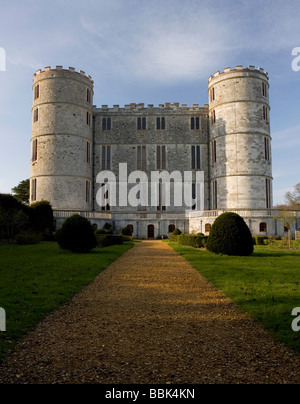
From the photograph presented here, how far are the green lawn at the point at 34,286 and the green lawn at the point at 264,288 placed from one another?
353cm

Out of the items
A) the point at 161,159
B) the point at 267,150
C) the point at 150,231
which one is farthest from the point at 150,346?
the point at 161,159

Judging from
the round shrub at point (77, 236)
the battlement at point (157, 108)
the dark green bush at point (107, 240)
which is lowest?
the dark green bush at point (107, 240)

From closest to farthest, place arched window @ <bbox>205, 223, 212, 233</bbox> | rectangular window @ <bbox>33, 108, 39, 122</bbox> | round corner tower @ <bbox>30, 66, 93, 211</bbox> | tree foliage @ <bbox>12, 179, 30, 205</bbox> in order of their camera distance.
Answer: arched window @ <bbox>205, 223, 212, 233</bbox> → round corner tower @ <bbox>30, 66, 93, 211</bbox> → rectangular window @ <bbox>33, 108, 39, 122</bbox> → tree foliage @ <bbox>12, 179, 30, 205</bbox>

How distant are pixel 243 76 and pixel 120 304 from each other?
30133 mm

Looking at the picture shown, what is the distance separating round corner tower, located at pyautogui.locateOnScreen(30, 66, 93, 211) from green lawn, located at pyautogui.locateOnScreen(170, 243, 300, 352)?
849 inches

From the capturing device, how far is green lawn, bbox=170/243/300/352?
485 centimetres

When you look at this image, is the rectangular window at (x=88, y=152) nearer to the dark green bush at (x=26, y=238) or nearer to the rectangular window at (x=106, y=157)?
the rectangular window at (x=106, y=157)

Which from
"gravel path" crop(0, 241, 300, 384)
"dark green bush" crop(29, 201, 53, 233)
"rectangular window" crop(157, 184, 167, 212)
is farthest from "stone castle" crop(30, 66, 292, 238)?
"gravel path" crop(0, 241, 300, 384)

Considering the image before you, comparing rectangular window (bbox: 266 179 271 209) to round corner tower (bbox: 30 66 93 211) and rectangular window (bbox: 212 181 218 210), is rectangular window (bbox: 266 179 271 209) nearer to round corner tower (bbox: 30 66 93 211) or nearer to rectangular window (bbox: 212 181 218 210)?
rectangular window (bbox: 212 181 218 210)

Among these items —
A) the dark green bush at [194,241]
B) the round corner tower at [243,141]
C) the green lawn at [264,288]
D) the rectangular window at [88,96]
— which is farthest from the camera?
the rectangular window at [88,96]

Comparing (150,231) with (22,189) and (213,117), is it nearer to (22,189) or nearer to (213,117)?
(213,117)

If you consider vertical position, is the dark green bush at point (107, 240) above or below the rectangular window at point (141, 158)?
below

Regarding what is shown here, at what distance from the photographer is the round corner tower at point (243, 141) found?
99.5 feet

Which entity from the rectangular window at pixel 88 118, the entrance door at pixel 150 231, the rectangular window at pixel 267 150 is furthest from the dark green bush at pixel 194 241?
the rectangular window at pixel 88 118
